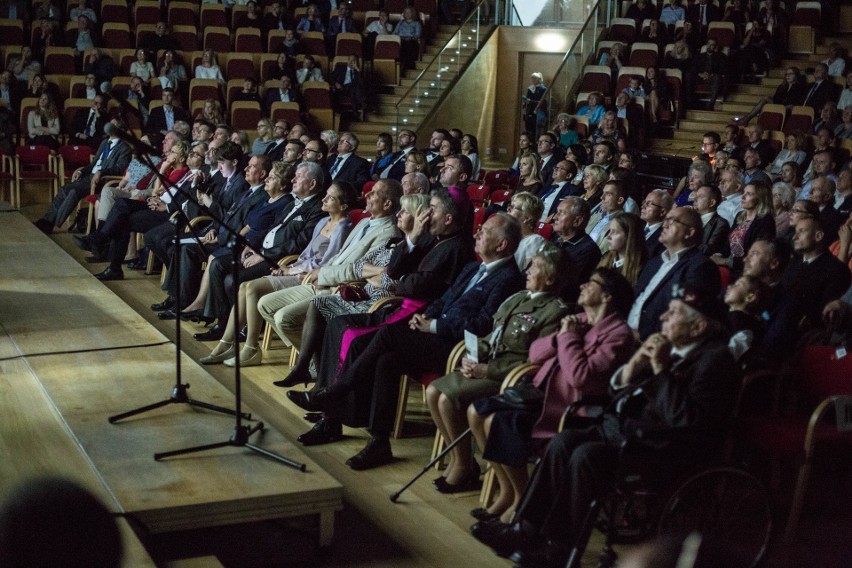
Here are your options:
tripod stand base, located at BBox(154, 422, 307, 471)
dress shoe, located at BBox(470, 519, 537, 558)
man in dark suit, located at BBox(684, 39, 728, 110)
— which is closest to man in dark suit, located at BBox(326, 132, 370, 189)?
man in dark suit, located at BBox(684, 39, 728, 110)

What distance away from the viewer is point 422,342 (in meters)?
4.25

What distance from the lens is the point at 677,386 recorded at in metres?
3.14

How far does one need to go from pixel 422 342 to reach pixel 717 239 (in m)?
2.16

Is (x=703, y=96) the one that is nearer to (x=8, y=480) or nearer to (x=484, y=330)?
(x=484, y=330)

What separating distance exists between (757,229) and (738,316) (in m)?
2.12

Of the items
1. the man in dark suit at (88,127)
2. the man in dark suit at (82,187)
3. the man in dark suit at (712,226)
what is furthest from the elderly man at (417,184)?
the man in dark suit at (88,127)

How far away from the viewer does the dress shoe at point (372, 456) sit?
414 cm

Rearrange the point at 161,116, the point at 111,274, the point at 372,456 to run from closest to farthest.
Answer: the point at 372,456 < the point at 111,274 < the point at 161,116

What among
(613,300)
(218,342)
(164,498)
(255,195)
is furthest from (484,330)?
(255,195)

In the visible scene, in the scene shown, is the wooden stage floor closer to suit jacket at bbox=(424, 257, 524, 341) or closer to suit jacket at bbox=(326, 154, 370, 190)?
suit jacket at bbox=(424, 257, 524, 341)

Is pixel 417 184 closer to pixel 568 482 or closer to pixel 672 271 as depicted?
pixel 672 271

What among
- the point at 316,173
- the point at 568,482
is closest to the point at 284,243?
the point at 316,173

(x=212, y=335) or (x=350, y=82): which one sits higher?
(x=350, y=82)

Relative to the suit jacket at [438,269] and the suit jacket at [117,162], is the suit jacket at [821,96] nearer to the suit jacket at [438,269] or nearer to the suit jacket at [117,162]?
the suit jacket at [117,162]
